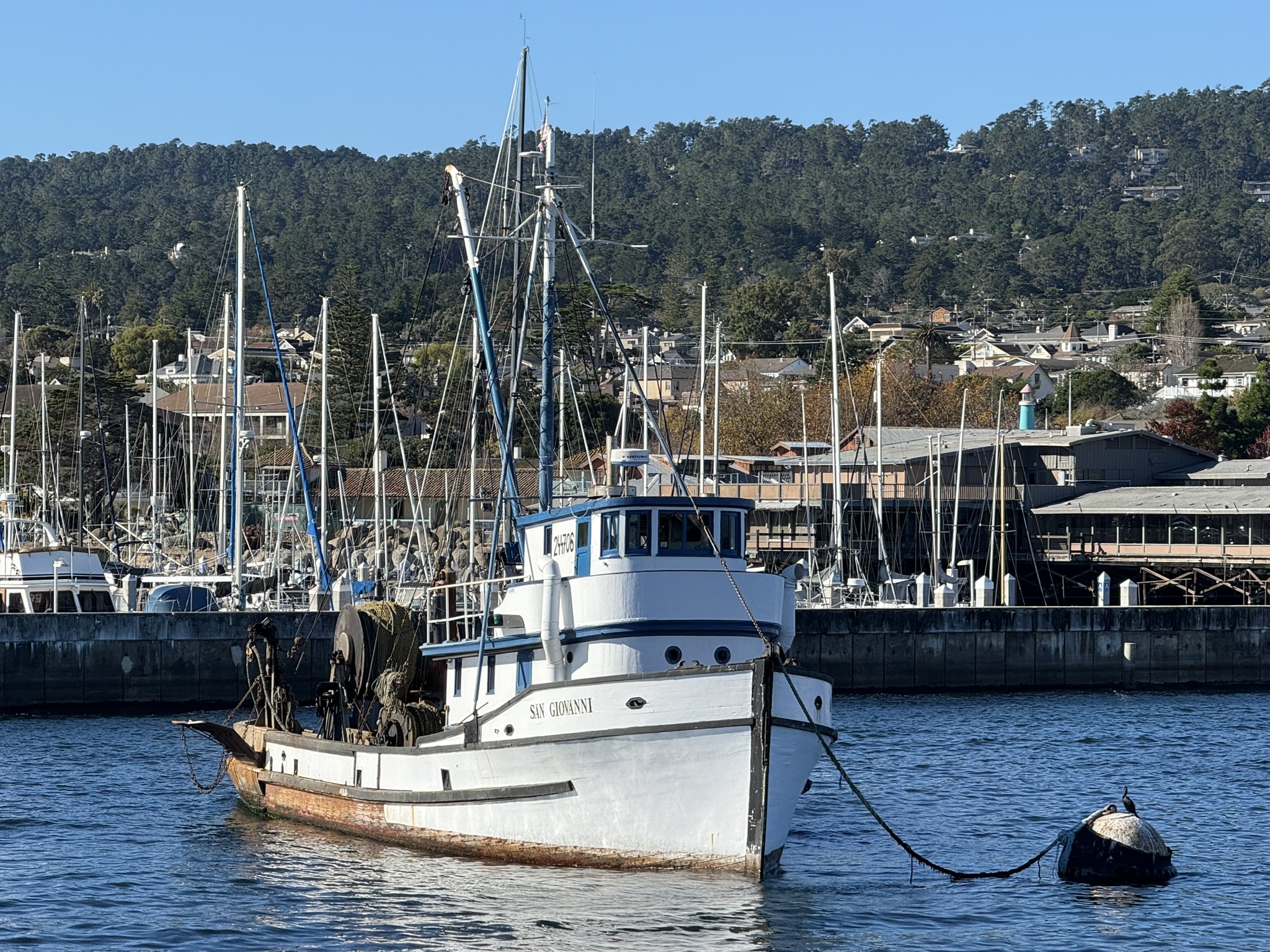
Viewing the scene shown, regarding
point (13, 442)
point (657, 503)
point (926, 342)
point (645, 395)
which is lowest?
point (657, 503)

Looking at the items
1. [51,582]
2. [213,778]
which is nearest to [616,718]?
[213,778]

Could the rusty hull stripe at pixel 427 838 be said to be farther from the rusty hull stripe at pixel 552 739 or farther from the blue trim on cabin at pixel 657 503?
the blue trim on cabin at pixel 657 503

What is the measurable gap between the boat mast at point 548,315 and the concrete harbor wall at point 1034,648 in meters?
26.0

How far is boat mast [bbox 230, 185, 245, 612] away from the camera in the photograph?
2247 inches

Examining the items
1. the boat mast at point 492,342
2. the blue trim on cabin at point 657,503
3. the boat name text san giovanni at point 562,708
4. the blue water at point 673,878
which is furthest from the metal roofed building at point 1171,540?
the boat name text san giovanni at point 562,708

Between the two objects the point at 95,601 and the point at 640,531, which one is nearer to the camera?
the point at 640,531

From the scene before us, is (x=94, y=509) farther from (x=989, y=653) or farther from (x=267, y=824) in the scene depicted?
(x=267, y=824)

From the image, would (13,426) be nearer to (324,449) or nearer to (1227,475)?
(324,449)

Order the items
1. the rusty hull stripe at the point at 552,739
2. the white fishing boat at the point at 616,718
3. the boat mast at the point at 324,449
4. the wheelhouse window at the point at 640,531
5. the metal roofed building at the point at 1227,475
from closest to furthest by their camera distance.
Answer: the rusty hull stripe at the point at 552,739 < the white fishing boat at the point at 616,718 < the wheelhouse window at the point at 640,531 < the boat mast at the point at 324,449 < the metal roofed building at the point at 1227,475

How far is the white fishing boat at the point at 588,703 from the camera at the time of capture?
2873cm

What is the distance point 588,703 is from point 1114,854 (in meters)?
9.44

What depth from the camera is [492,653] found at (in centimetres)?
3328

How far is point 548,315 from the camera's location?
35.0 meters

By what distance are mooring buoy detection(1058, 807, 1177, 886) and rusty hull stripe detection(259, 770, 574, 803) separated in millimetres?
8799
